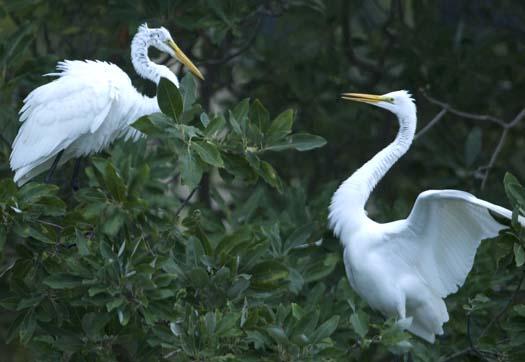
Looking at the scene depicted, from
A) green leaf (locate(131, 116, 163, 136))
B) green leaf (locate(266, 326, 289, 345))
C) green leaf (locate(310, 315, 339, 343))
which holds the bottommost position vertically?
green leaf (locate(310, 315, 339, 343))

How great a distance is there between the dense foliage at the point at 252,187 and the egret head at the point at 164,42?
0.18 metres

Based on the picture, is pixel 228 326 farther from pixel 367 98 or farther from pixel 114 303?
pixel 367 98

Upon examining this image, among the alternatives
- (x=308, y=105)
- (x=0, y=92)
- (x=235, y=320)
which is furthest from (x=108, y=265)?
(x=308, y=105)

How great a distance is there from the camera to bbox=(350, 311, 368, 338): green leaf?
329cm

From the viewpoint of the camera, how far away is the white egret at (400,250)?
3965mm

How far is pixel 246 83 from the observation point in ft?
19.5

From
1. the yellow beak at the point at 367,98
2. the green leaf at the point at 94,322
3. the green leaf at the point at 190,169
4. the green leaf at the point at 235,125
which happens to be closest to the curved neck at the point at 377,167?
the yellow beak at the point at 367,98

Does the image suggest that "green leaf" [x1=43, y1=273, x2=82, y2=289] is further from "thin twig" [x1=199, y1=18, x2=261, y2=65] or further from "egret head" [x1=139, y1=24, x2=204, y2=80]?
"thin twig" [x1=199, y1=18, x2=261, y2=65]

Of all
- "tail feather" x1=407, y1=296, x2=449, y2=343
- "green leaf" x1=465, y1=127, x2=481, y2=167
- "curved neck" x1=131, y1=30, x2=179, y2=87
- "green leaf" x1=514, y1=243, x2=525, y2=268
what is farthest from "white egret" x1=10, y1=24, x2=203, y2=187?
"green leaf" x1=514, y1=243, x2=525, y2=268

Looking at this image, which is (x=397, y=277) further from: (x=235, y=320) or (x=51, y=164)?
(x=51, y=164)

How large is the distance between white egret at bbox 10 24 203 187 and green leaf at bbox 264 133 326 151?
1024 millimetres

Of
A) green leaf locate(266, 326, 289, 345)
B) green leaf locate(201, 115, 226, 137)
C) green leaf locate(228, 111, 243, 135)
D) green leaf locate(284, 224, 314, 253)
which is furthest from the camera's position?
green leaf locate(284, 224, 314, 253)

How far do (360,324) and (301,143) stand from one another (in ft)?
2.43

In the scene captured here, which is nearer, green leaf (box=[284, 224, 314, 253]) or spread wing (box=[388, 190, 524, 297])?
spread wing (box=[388, 190, 524, 297])
